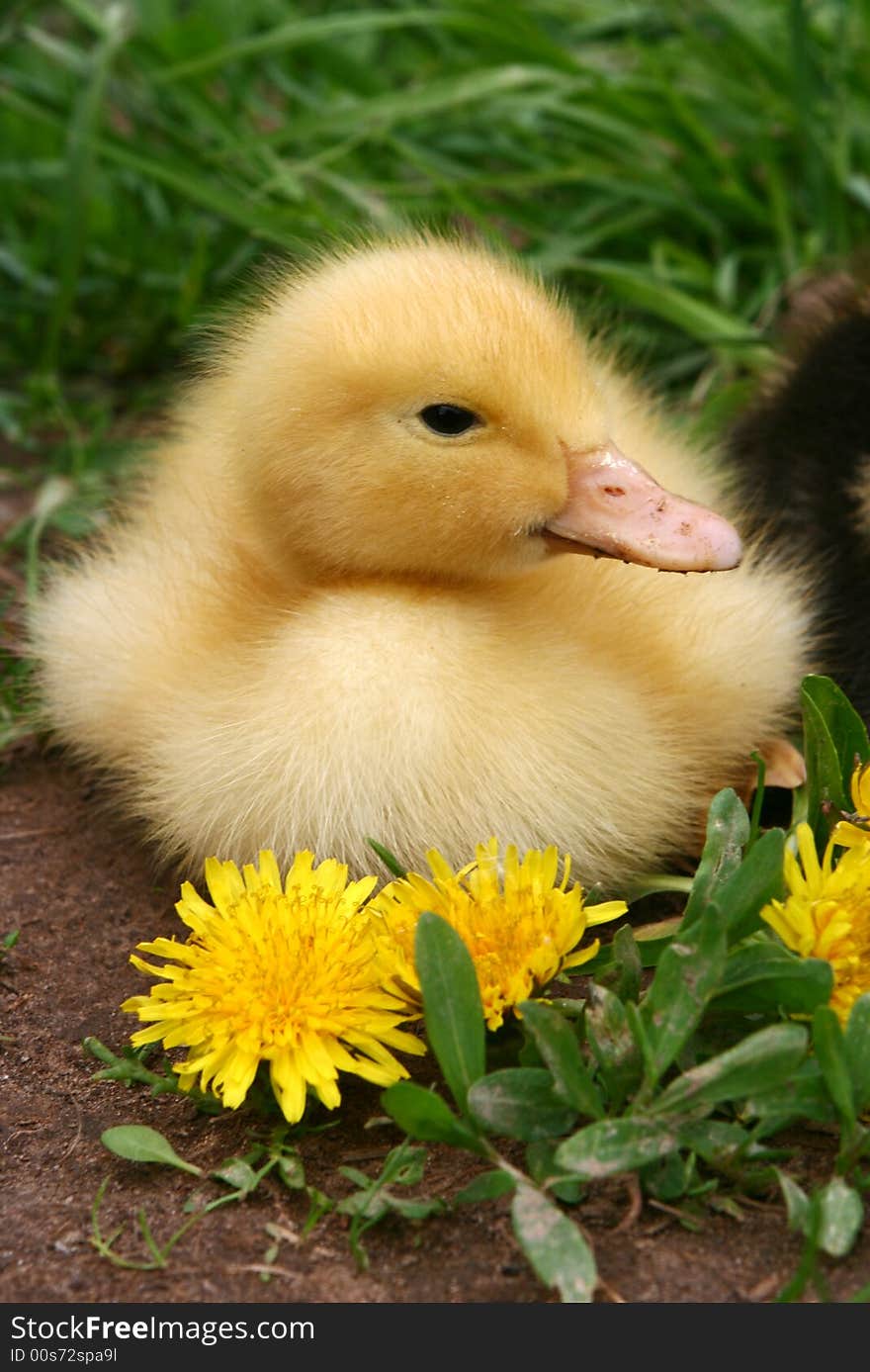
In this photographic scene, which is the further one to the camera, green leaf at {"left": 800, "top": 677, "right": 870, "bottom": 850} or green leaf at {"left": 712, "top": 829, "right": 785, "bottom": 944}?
green leaf at {"left": 800, "top": 677, "right": 870, "bottom": 850}

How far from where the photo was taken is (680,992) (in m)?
1.38

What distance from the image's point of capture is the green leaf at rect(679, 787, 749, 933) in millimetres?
1515

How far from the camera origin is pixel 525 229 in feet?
9.97

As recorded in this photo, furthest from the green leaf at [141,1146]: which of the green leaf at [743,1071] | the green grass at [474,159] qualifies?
the green grass at [474,159]

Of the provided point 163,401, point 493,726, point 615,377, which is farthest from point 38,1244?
point 163,401

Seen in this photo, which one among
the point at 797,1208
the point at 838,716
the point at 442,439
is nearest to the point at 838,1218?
the point at 797,1208

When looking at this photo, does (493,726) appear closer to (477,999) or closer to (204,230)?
(477,999)

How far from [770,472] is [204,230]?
4.21ft

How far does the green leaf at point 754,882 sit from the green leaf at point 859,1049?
0.13 meters

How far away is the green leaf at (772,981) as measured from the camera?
4.54 ft

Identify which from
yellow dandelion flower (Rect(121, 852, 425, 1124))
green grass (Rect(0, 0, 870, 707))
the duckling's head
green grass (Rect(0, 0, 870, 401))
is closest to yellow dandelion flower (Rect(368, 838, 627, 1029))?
yellow dandelion flower (Rect(121, 852, 425, 1124))

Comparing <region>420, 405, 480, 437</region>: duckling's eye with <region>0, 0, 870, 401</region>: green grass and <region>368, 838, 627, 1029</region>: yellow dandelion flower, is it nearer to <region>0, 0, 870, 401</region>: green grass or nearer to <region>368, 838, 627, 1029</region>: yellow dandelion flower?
<region>368, 838, 627, 1029</region>: yellow dandelion flower

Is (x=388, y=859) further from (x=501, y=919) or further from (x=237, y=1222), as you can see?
(x=237, y=1222)

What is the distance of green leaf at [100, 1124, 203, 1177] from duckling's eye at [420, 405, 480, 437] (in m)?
0.75
